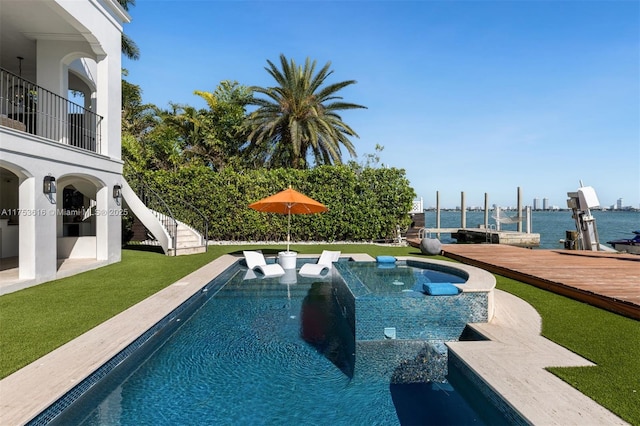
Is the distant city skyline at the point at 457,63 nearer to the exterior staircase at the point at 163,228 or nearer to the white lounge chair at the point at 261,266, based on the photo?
the exterior staircase at the point at 163,228

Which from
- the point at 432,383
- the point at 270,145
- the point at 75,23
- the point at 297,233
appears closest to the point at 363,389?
the point at 432,383

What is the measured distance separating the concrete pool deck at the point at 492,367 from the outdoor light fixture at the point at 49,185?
4390 mm

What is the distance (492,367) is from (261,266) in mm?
7857

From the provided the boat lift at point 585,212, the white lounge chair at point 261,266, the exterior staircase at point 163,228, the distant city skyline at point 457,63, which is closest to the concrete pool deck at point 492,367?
the white lounge chair at point 261,266

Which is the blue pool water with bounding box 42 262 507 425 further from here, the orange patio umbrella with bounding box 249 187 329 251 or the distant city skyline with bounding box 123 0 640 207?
the distant city skyline with bounding box 123 0 640 207

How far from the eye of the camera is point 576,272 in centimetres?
820

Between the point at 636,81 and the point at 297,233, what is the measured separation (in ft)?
49.9

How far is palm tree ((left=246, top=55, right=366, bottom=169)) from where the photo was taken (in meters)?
19.5

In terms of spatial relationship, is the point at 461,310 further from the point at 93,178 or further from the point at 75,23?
the point at 75,23

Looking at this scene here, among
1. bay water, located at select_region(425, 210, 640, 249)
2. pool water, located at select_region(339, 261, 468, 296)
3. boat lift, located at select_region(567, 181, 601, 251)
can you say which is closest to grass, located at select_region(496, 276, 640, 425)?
pool water, located at select_region(339, 261, 468, 296)

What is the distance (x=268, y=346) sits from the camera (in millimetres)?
5168

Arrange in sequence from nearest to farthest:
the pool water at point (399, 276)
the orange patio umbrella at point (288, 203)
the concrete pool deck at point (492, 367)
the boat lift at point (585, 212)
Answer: the concrete pool deck at point (492, 367), the pool water at point (399, 276), the orange patio umbrella at point (288, 203), the boat lift at point (585, 212)

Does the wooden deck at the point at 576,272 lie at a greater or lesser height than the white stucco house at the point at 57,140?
lesser

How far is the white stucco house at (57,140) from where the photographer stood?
25.2 feet
